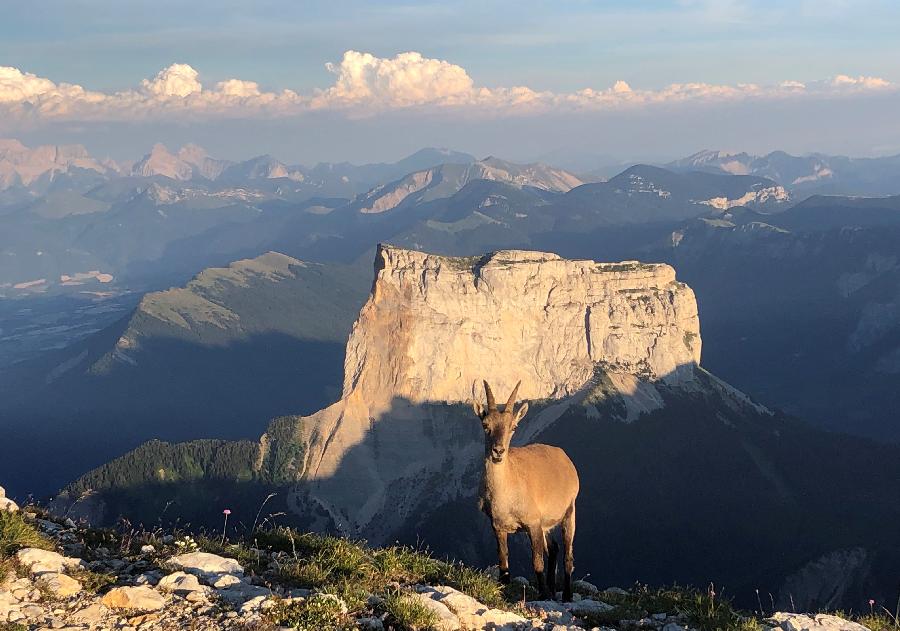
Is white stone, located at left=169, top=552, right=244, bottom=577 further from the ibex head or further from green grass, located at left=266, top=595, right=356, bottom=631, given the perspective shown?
the ibex head

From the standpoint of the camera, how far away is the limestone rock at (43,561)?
50.3ft

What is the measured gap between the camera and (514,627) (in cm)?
1570

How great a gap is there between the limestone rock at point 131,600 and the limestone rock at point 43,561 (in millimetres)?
1915

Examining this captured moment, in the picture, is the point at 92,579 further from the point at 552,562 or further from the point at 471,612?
the point at 552,562

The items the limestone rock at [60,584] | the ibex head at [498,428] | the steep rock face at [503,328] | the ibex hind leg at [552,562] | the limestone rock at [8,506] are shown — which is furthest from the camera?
the steep rock face at [503,328]

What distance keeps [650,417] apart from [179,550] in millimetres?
170682

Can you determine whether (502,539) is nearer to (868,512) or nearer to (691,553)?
(691,553)

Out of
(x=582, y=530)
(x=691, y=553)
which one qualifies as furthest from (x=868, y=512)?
(x=582, y=530)

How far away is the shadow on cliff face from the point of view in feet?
438

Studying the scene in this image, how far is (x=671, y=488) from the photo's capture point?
531 ft

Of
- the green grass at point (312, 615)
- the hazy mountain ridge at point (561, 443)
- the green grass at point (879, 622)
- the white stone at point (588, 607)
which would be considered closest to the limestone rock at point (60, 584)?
the green grass at point (312, 615)

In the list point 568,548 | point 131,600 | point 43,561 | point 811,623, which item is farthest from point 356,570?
point 811,623

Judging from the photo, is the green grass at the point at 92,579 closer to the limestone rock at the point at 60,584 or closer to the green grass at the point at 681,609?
the limestone rock at the point at 60,584

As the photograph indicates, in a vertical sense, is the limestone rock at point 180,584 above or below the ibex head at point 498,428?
below
